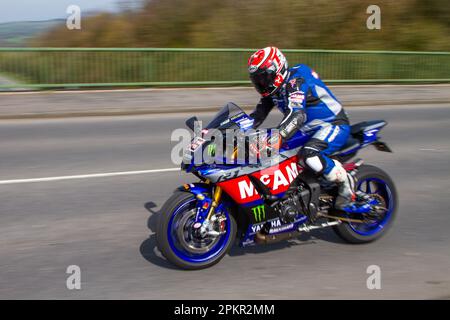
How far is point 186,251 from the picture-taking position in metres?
5.23

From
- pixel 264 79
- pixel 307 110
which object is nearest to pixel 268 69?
pixel 264 79

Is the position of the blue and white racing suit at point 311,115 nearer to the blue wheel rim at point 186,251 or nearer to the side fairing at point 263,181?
the side fairing at point 263,181

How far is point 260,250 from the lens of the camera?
19.3 feet

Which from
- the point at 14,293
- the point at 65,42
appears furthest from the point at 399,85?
the point at 14,293

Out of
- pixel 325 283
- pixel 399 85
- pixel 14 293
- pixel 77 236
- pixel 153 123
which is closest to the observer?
pixel 14 293

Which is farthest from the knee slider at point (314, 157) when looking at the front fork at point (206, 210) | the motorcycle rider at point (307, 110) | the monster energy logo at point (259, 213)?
the front fork at point (206, 210)

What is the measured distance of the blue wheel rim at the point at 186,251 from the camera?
201 inches

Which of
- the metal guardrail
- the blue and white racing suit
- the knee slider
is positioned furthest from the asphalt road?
the metal guardrail

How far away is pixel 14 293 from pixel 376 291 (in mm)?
2983

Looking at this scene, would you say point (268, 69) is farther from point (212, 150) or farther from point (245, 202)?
point (245, 202)

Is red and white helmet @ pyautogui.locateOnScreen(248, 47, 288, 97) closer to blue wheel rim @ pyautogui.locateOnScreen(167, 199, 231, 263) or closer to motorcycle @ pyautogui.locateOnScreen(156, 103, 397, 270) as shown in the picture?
motorcycle @ pyautogui.locateOnScreen(156, 103, 397, 270)

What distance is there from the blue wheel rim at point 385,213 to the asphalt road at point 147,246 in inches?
6.1

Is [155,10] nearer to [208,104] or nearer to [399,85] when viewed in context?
[208,104]

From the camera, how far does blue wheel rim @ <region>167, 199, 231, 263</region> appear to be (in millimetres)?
5094
